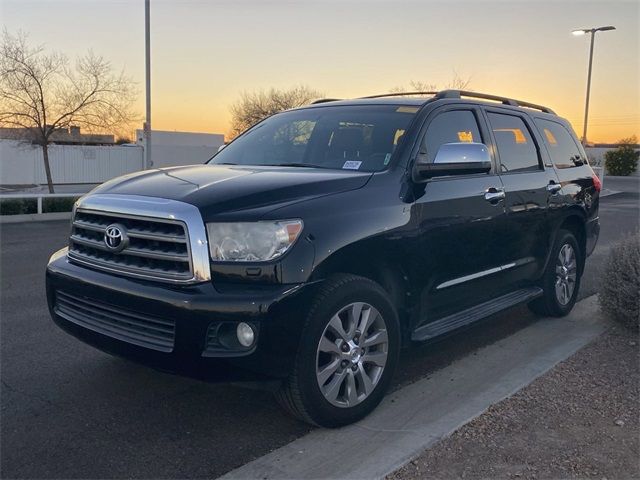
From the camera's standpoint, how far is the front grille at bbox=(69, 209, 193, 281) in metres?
3.21

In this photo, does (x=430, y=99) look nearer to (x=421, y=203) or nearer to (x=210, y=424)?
(x=421, y=203)

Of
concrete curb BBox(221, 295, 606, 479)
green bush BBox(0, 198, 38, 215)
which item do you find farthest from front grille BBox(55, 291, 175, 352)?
green bush BBox(0, 198, 38, 215)

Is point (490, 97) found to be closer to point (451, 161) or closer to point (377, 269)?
point (451, 161)

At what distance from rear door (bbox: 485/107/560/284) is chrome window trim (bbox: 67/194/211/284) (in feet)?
8.56

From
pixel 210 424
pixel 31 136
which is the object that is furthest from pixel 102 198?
pixel 31 136

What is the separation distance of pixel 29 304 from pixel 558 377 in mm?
4900

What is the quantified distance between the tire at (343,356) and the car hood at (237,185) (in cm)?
54

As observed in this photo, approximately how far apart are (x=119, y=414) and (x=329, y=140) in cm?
235

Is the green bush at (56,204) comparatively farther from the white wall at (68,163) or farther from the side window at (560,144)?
the white wall at (68,163)

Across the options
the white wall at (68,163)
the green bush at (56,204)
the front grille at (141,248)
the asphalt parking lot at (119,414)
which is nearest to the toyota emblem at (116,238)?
the front grille at (141,248)

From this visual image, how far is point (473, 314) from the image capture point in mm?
4570

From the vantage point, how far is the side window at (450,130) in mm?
4352

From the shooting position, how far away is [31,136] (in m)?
21.0

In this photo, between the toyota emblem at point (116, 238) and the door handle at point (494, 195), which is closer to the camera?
the toyota emblem at point (116, 238)
